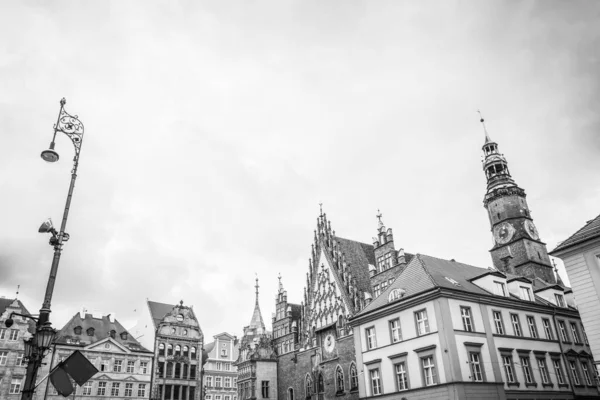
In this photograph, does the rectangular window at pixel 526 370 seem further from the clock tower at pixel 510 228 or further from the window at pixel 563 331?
the clock tower at pixel 510 228

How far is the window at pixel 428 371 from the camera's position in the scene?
98.2 ft

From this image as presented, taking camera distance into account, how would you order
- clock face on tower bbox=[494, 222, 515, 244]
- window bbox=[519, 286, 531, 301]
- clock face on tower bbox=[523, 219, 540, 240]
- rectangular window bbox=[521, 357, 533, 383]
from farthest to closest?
clock face on tower bbox=[494, 222, 515, 244] → clock face on tower bbox=[523, 219, 540, 240] → window bbox=[519, 286, 531, 301] → rectangular window bbox=[521, 357, 533, 383]

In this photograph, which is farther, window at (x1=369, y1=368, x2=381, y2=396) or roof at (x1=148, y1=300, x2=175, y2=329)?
roof at (x1=148, y1=300, x2=175, y2=329)

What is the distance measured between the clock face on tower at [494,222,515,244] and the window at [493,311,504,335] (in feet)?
93.5

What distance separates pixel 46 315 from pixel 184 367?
56.9m

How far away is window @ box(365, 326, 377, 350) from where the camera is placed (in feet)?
117

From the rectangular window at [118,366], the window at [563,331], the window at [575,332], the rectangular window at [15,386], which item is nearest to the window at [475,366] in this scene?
the window at [563,331]

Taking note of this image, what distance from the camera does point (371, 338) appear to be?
3597 cm

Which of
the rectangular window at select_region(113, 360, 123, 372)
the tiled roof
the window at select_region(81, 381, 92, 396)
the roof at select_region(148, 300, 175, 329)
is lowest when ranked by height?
the window at select_region(81, 381, 92, 396)

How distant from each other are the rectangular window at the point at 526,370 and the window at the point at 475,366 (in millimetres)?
4621

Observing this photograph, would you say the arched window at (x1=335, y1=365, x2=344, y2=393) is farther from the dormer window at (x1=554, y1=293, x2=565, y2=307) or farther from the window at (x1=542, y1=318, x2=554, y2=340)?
the dormer window at (x1=554, y1=293, x2=565, y2=307)

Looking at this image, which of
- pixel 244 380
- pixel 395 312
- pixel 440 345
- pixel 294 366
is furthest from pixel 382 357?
pixel 244 380

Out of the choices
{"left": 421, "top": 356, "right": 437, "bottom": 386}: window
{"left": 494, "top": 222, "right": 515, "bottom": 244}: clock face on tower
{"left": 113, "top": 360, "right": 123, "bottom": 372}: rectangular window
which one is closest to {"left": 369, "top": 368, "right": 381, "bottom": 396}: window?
{"left": 421, "top": 356, "right": 437, "bottom": 386}: window

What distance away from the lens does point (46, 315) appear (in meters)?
13.2
